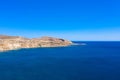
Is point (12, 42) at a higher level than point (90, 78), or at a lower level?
higher

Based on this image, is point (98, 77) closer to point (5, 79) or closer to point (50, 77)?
point (50, 77)

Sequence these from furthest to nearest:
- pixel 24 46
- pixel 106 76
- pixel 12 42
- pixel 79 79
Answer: pixel 24 46
pixel 12 42
pixel 106 76
pixel 79 79

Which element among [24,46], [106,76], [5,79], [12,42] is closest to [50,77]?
[5,79]

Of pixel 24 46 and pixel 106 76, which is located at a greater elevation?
pixel 24 46

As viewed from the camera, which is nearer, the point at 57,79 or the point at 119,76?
the point at 57,79

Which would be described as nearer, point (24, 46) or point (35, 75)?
point (35, 75)

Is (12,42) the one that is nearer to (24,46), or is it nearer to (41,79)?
(24,46)

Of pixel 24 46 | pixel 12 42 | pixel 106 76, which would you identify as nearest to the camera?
pixel 106 76

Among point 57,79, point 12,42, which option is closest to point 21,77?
point 57,79

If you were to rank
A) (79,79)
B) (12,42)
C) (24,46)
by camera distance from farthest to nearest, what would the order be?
(24,46)
(12,42)
(79,79)
